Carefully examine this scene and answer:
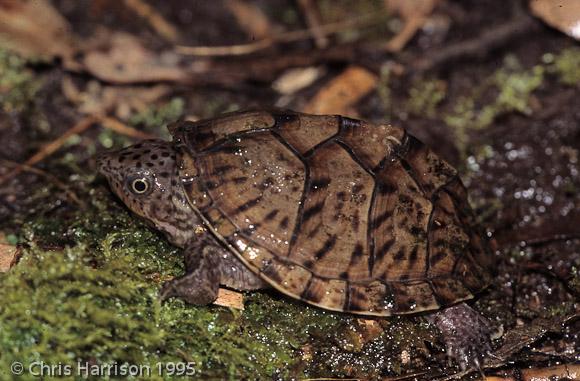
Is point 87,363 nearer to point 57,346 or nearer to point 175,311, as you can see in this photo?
point 57,346

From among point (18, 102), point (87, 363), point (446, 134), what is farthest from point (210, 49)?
point (87, 363)

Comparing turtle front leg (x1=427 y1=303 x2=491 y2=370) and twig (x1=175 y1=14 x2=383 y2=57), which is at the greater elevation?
twig (x1=175 y1=14 x2=383 y2=57)

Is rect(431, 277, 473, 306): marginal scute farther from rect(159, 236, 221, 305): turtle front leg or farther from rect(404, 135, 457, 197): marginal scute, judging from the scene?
rect(159, 236, 221, 305): turtle front leg

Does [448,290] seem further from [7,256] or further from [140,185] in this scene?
[7,256]

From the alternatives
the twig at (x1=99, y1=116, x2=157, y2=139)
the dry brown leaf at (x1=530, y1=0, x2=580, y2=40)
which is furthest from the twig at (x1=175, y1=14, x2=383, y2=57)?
the dry brown leaf at (x1=530, y1=0, x2=580, y2=40)

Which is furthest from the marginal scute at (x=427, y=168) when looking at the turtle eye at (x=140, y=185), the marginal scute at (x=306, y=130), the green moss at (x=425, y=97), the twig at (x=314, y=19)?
the twig at (x=314, y=19)

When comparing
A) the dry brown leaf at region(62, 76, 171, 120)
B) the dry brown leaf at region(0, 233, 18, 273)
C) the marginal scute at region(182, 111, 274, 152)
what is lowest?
the dry brown leaf at region(0, 233, 18, 273)
